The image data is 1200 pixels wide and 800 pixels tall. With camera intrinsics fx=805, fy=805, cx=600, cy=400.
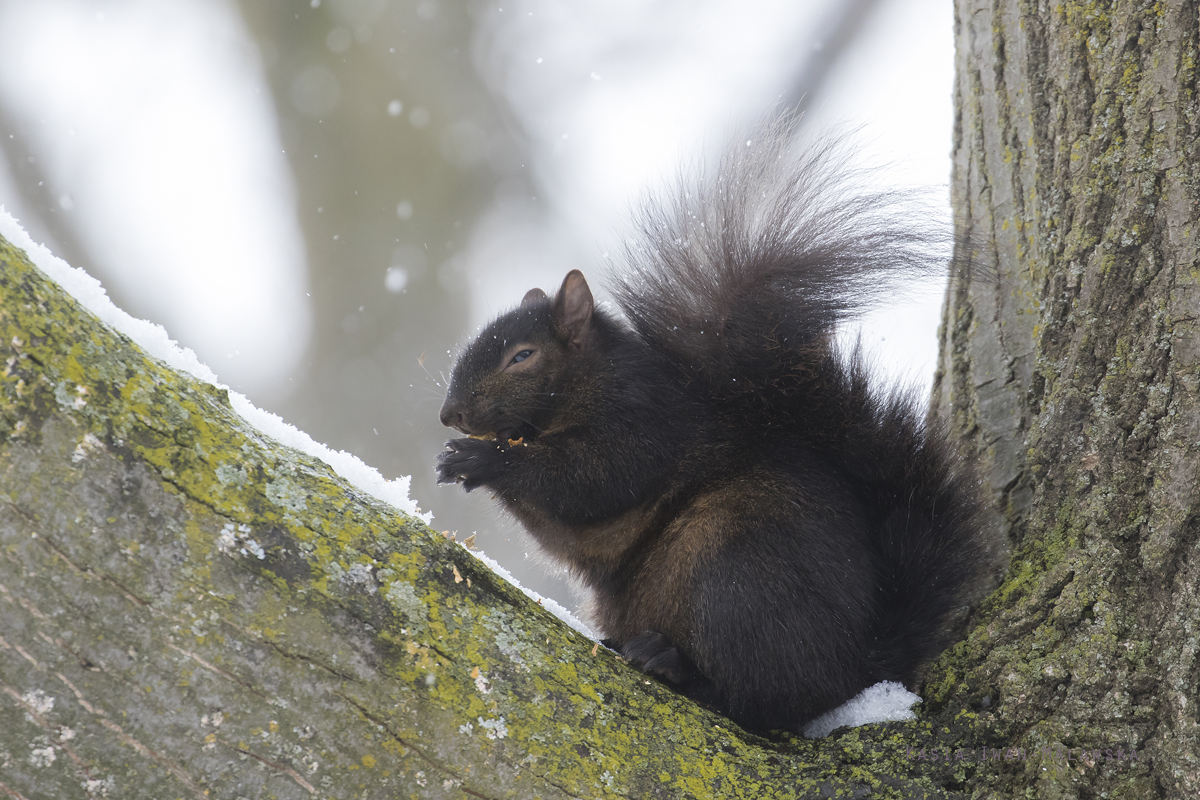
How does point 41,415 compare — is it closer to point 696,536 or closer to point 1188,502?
point 696,536

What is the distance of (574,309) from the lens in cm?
272

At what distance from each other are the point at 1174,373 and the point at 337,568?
4.93 ft

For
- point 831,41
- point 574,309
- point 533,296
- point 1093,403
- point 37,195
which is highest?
point 831,41

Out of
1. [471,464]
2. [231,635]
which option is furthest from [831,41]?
[231,635]

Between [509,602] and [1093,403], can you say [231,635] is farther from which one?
[1093,403]

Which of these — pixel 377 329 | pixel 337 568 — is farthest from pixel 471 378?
pixel 377 329

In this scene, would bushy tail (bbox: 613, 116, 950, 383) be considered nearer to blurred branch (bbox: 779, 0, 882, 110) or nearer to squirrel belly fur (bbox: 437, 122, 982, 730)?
squirrel belly fur (bbox: 437, 122, 982, 730)

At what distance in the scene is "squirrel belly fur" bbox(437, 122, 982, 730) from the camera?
185 centimetres

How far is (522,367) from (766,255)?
0.88m

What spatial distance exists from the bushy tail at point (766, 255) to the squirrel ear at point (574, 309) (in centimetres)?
24

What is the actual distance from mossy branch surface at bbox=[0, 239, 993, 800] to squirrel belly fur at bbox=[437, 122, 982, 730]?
0.49m

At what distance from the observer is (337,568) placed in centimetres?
122

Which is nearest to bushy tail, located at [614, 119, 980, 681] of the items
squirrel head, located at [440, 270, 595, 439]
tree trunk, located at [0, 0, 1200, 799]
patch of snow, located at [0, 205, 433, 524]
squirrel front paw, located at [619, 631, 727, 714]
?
tree trunk, located at [0, 0, 1200, 799]

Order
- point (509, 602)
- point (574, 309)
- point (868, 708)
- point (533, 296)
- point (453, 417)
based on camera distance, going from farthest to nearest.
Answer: point (533, 296), point (574, 309), point (453, 417), point (868, 708), point (509, 602)
